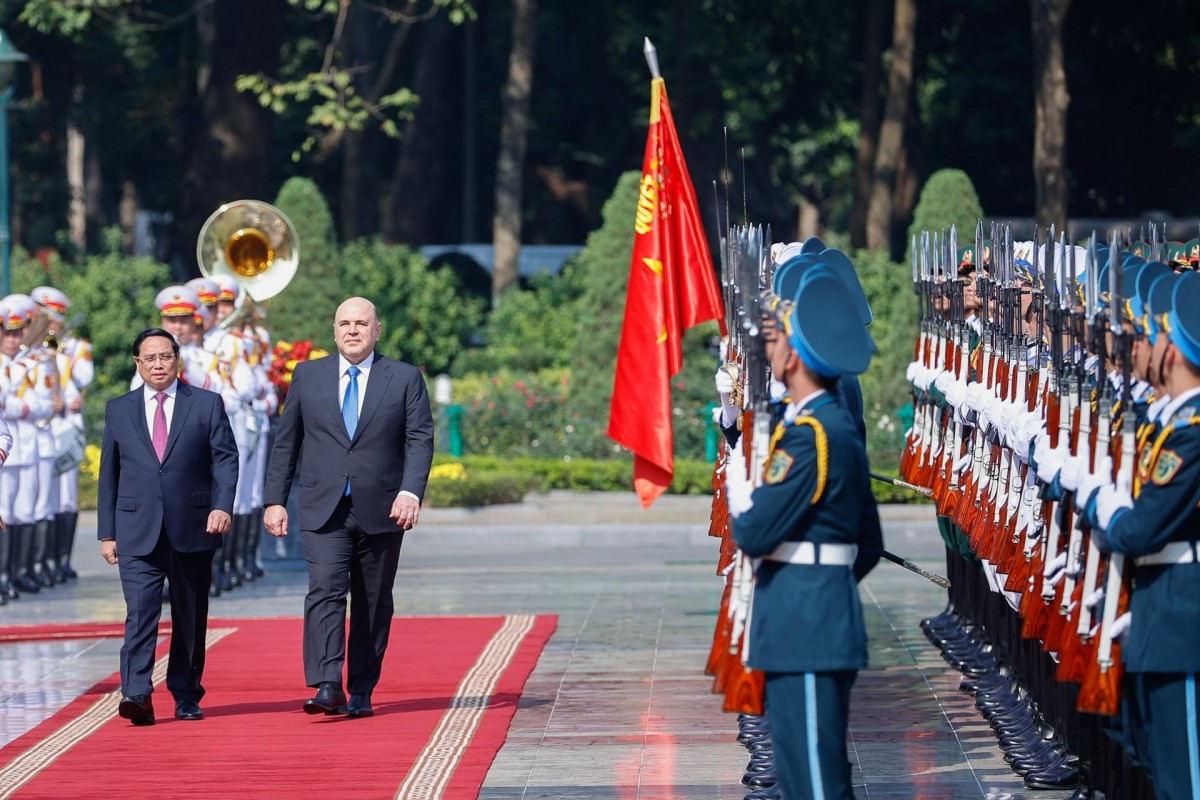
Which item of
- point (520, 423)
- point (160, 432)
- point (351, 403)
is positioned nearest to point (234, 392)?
point (160, 432)

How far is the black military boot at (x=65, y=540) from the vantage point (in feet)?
52.9

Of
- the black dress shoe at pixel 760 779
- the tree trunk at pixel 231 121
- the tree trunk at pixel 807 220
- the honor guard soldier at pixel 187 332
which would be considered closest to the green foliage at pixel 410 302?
the tree trunk at pixel 231 121

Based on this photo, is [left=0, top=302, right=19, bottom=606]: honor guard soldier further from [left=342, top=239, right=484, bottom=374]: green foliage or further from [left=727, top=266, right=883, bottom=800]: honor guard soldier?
[left=342, top=239, right=484, bottom=374]: green foliage

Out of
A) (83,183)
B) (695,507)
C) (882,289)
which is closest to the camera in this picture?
(695,507)

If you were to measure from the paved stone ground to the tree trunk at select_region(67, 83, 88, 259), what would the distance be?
23.8 m

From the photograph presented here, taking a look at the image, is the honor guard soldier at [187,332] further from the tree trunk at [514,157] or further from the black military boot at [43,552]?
the tree trunk at [514,157]

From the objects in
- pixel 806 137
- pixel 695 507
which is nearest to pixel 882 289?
pixel 695 507

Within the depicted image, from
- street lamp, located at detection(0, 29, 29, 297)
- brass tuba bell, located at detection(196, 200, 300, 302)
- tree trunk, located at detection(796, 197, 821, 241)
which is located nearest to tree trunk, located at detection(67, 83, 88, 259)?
tree trunk, located at detection(796, 197, 821, 241)

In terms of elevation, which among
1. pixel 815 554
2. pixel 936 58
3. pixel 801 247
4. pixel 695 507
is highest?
pixel 936 58

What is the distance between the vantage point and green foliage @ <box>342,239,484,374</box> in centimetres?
2925

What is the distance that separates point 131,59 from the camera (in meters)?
40.8

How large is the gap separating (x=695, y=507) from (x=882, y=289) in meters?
7.88

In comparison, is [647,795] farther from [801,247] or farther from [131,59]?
[131,59]

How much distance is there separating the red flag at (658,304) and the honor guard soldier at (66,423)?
5474 mm
